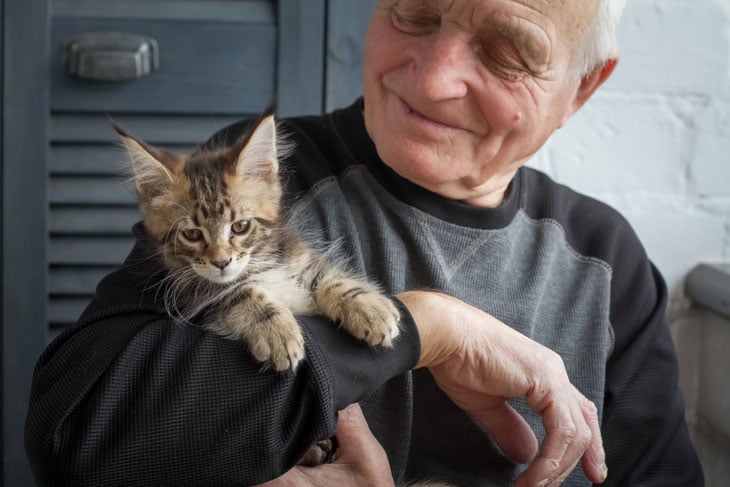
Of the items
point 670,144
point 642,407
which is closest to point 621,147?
point 670,144

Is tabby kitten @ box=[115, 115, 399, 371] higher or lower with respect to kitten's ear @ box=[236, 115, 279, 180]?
lower

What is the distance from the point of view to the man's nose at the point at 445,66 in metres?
1.33

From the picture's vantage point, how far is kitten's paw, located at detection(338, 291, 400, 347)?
113cm

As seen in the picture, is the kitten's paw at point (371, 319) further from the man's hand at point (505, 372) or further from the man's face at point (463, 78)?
the man's face at point (463, 78)

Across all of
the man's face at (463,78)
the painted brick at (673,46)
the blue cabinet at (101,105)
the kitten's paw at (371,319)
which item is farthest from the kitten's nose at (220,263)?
the painted brick at (673,46)

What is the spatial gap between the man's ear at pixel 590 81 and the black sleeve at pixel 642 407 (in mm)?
362

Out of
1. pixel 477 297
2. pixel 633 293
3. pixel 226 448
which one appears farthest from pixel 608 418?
pixel 226 448

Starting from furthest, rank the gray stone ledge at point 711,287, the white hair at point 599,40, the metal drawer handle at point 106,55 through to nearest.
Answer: the gray stone ledge at point 711,287
the metal drawer handle at point 106,55
the white hair at point 599,40

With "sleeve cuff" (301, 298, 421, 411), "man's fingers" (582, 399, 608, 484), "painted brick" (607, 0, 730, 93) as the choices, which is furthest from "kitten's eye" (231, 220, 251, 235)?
"painted brick" (607, 0, 730, 93)

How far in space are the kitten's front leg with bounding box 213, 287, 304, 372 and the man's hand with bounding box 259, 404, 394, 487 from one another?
181 mm

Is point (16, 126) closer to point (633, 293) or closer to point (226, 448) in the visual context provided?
point (226, 448)

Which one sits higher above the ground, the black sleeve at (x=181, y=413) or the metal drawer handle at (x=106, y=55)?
the metal drawer handle at (x=106, y=55)

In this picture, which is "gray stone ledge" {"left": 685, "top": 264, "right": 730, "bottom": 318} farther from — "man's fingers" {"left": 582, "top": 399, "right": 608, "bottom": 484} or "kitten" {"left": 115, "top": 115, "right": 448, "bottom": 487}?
"kitten" {"left": 115, "top": 115, "right": 448, "bottom": 487}

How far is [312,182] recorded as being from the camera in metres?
1.48
